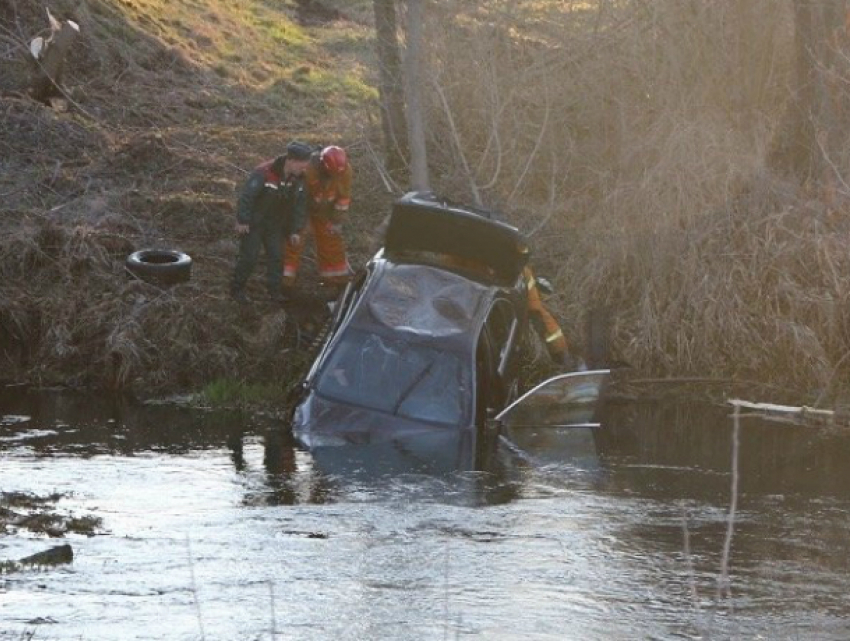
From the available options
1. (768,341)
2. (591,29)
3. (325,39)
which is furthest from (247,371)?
(325,39)

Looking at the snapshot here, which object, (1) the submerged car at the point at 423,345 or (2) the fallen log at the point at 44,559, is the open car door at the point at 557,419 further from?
(2) the fallen log at the point at 44,559

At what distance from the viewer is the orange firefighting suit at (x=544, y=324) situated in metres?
16.7

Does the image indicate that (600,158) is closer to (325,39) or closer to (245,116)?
(245,116)

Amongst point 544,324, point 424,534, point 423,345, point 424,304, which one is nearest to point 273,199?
point 544,324

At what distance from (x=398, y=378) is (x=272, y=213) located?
13.0ft

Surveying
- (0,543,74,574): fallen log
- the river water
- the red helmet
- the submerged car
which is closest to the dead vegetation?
the river water

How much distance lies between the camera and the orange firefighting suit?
54.7 feet

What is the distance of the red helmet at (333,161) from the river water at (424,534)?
2.93 meters

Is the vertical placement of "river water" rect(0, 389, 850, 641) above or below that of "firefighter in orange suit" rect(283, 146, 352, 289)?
below

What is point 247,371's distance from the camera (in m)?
18.2

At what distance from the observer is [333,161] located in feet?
59.6

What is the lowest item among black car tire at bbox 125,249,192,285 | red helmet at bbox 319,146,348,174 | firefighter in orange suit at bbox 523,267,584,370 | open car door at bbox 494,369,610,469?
open car door at bbox 494,369,610,469

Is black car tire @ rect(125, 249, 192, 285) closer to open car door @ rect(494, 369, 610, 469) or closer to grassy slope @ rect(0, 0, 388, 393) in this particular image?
grassy slope @ rect(0, 0, 388, 393)

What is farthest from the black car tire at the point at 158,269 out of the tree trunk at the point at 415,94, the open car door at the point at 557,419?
the open car door at the point at 557,419
